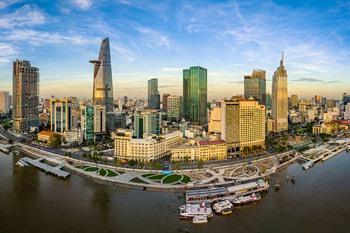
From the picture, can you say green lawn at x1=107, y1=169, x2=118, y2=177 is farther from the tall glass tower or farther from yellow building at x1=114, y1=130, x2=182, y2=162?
the tall glass tower

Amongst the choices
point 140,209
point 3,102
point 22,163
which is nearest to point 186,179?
point 140,209

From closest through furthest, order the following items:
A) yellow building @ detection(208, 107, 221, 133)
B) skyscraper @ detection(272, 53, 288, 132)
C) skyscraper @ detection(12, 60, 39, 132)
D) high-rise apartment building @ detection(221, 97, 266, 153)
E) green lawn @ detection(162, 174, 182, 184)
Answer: green lawn @ detection(162, 174, 182, 184)
high-rise apartment building @ detection(221, 97, 266, 153)
yellow building @ detection(208, 107, 221, 133)
skyscraper @ detection(12, 60, 39, 132)
skyscraper @ detection(272, 53, 288, 132)

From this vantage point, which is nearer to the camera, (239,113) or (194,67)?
(239,113)

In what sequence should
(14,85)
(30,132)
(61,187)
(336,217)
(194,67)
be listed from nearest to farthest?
(336,217), (61,187), (30,132), (14,85), (194,67)

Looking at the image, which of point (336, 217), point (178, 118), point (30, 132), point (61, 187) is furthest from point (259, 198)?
point (178, 118)

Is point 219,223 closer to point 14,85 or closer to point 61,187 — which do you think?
point 61,187

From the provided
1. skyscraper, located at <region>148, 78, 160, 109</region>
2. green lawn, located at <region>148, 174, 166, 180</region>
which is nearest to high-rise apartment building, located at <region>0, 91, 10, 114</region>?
skyscraper, located at <region>148, 78, 160, 109</region>
